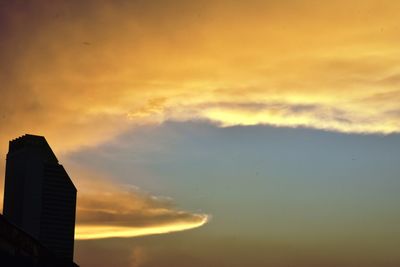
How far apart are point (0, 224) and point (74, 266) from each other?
15.2 meters

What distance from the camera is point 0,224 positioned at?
169ft

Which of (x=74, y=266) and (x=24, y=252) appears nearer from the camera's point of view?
(x=24, y=252)

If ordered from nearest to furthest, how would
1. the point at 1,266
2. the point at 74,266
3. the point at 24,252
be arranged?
1. the point at 1,266
2. the point at 24,252
3. the point at 74,266

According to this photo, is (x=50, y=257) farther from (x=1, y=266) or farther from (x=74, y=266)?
(x=1, y=266)

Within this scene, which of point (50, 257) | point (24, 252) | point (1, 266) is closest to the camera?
point (1, 266)

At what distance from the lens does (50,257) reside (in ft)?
199

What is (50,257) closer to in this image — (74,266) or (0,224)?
(74,266)

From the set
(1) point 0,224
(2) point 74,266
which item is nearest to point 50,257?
(2) point 74,266

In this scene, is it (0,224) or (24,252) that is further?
(24,252)

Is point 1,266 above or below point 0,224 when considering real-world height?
below

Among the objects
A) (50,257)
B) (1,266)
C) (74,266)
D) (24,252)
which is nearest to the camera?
(1,266)

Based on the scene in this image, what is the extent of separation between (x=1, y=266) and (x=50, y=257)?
11.2m

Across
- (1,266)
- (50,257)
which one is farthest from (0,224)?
(50,257)

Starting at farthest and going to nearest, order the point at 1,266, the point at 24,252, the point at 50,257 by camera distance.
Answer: the point at 50,257
the point at 24,252
the point at 1,266
